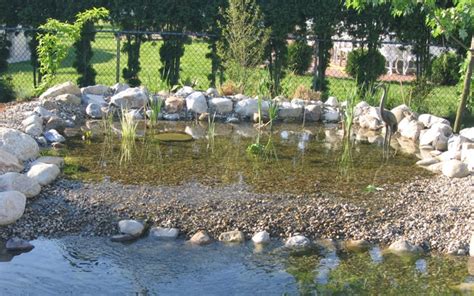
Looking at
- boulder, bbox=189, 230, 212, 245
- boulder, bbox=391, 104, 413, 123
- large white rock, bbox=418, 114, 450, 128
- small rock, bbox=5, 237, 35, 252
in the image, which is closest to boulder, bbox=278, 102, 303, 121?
boulder, bbox=391, 104, 413, 123

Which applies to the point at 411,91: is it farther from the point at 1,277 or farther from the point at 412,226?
the point at 1,277

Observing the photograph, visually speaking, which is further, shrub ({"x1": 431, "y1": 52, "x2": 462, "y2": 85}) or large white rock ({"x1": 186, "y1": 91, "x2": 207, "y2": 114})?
shrub ({"x1": 431, "y1": 52, "x2": 462, "y2": 85})

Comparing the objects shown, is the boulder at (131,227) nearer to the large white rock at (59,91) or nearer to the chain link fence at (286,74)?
the chain link fence at (286,74)

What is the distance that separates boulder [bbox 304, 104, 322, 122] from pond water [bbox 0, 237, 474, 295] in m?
4.69

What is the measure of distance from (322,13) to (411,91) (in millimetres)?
1955

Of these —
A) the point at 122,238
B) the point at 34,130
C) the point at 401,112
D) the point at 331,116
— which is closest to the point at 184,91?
the point at 331,116

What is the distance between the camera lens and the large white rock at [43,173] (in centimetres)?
647

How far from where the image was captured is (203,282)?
16.1 feet

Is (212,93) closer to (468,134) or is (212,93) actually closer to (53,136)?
(53,136)

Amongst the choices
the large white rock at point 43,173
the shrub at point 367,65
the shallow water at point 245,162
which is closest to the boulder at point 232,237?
the shallow water at point 245,162

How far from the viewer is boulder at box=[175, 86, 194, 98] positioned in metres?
10.3

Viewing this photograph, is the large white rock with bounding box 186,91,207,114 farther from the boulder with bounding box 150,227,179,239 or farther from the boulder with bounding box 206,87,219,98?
the boulder with bounding box 150,227,179,239

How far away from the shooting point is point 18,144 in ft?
23.7

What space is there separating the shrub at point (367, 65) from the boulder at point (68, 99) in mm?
4675
